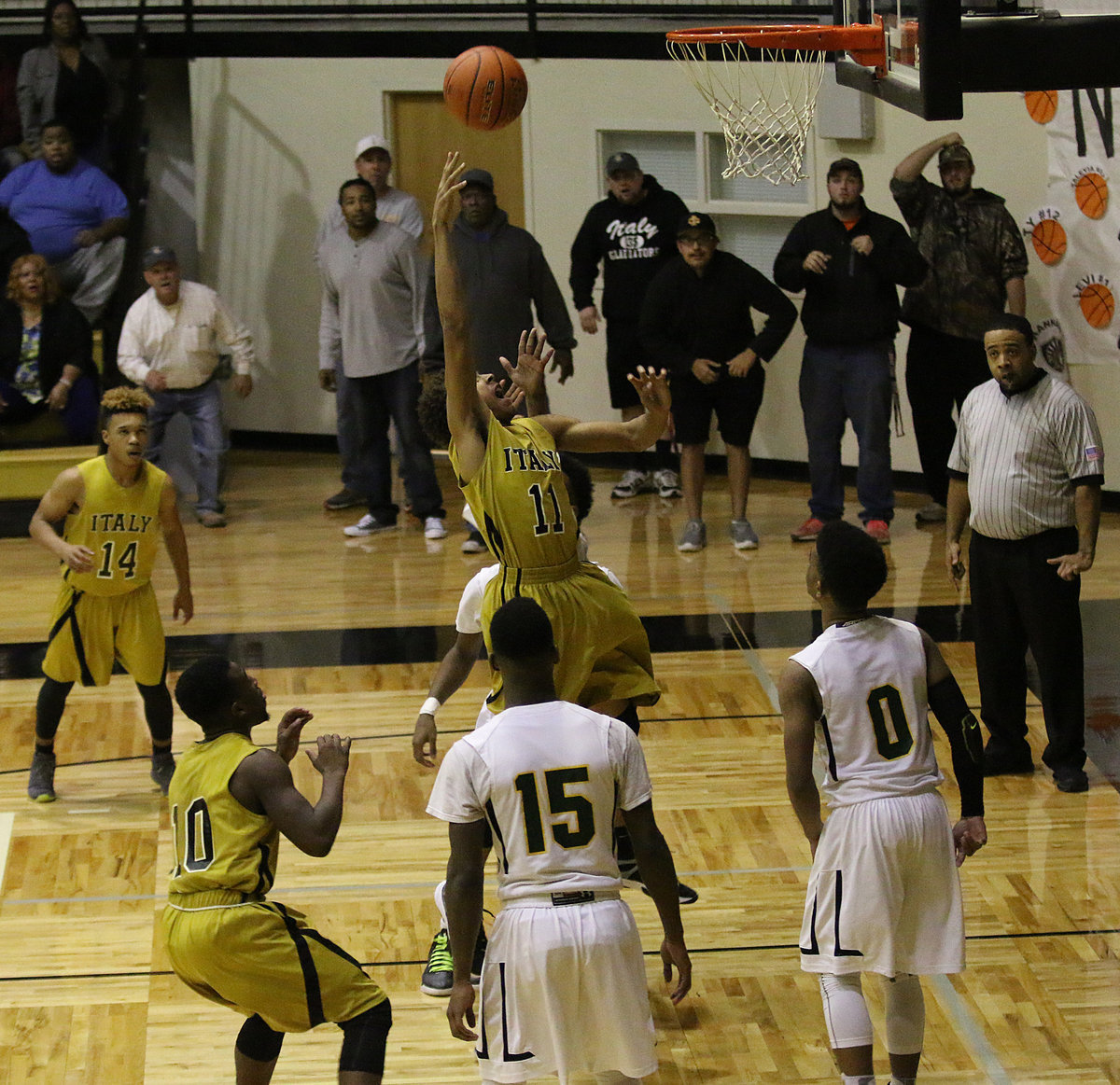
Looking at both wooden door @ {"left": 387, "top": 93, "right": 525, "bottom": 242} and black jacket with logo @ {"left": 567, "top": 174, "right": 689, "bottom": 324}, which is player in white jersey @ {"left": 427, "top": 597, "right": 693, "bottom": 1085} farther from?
wooden door @ {"left": 387, "top": 93, "right": 525, "bottom": 242}

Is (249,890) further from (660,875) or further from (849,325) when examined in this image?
(849,325)

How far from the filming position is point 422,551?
32.7ft

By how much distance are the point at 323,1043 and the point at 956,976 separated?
1.79 meters

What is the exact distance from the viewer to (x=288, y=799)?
3.57 m

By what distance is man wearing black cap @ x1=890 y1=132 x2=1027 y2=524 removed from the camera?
9594 mm

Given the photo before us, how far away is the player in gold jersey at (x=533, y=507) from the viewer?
4.36m

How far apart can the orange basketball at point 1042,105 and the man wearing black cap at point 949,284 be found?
0.68 m

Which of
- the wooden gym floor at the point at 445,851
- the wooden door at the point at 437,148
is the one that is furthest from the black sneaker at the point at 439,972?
the wooden door at the point at 437,148

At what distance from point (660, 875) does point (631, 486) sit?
312 inches

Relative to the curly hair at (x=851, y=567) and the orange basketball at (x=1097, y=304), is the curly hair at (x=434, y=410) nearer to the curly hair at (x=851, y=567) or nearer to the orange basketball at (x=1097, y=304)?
the curly hair at (x=851, y=567)

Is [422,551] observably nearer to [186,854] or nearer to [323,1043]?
[323,1043]

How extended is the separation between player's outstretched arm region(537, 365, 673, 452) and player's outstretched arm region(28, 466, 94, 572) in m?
2.10

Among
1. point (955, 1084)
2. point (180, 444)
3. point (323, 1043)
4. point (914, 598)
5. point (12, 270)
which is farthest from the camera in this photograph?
point (180, 444)

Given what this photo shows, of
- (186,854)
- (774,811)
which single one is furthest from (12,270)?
(186,854)
